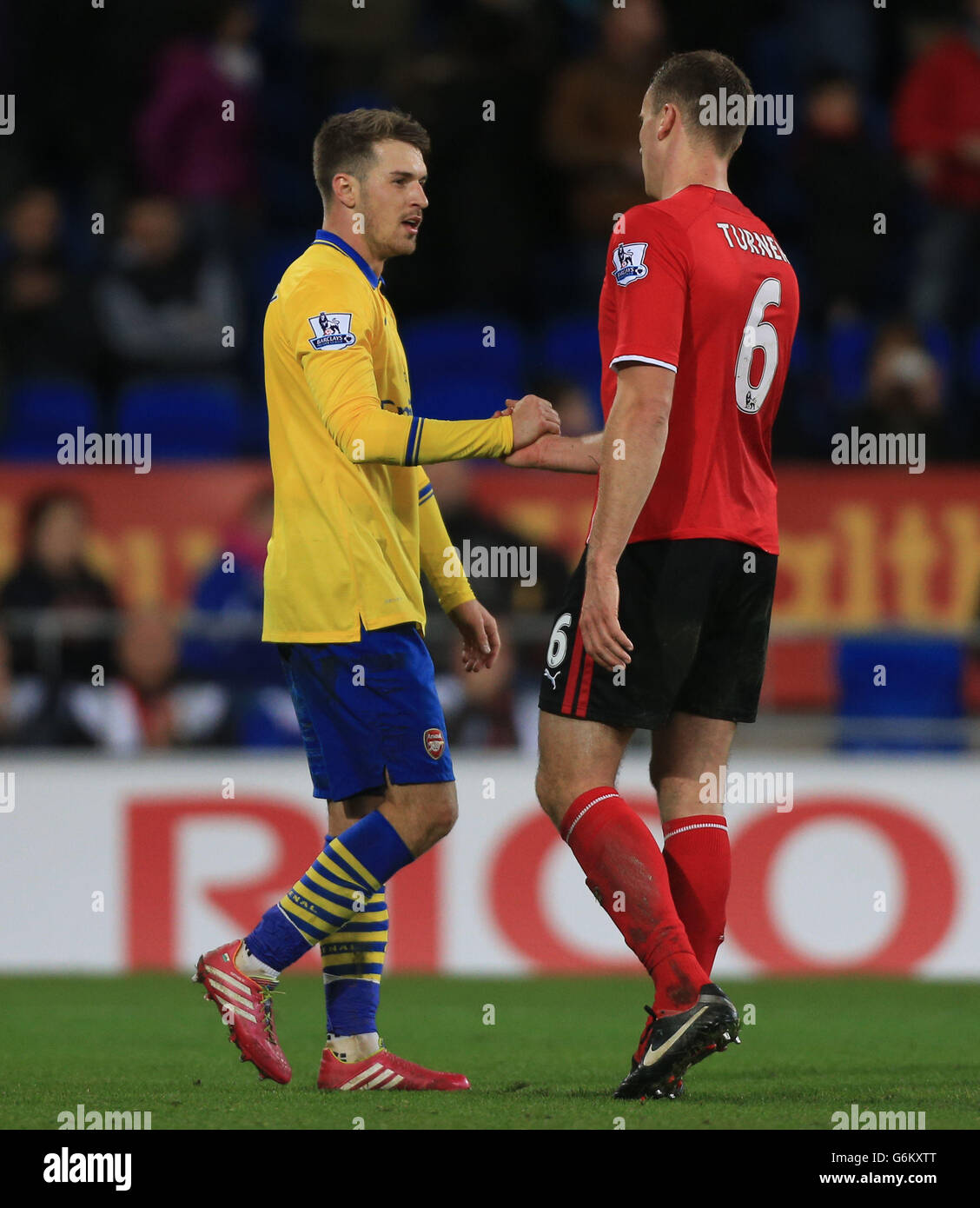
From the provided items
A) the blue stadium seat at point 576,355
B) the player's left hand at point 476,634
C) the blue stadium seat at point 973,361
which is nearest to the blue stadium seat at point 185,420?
the blue stadium seat at point 576,355

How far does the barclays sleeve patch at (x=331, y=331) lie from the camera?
473 centimetres

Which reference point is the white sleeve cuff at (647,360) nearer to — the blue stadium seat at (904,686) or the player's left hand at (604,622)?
the player's left hand at (604,622)

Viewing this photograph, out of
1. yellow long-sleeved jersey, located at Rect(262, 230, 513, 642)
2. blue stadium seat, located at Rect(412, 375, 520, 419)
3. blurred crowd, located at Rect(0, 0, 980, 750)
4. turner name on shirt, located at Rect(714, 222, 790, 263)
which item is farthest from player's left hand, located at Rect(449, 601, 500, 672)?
blue stadium seat, located at Rect(412, 375, 520, 419)

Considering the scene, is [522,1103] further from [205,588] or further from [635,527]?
[205,588]

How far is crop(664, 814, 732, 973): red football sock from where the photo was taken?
15.8ft

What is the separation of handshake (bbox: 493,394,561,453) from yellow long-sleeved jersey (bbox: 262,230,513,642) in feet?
0.08

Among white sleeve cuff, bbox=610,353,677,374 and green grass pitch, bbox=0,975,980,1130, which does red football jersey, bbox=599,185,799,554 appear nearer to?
white sleeve cuff, bbox=610,353,677,374

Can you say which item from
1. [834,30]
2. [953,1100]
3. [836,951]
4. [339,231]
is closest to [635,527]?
[339,231]

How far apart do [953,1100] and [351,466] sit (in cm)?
201

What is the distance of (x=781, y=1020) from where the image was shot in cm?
668

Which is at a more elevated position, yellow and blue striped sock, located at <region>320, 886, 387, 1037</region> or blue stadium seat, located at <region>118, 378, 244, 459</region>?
blue stadium seat, located at <region>118, 378, 244, 459</region>

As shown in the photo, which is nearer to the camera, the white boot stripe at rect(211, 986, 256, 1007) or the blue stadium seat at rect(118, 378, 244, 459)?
the white boot stripe at rect(211, 986, 256, 1007)

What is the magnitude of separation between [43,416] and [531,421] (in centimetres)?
663

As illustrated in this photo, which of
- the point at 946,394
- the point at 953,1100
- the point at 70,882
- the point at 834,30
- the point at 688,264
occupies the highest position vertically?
the point at 834,30
